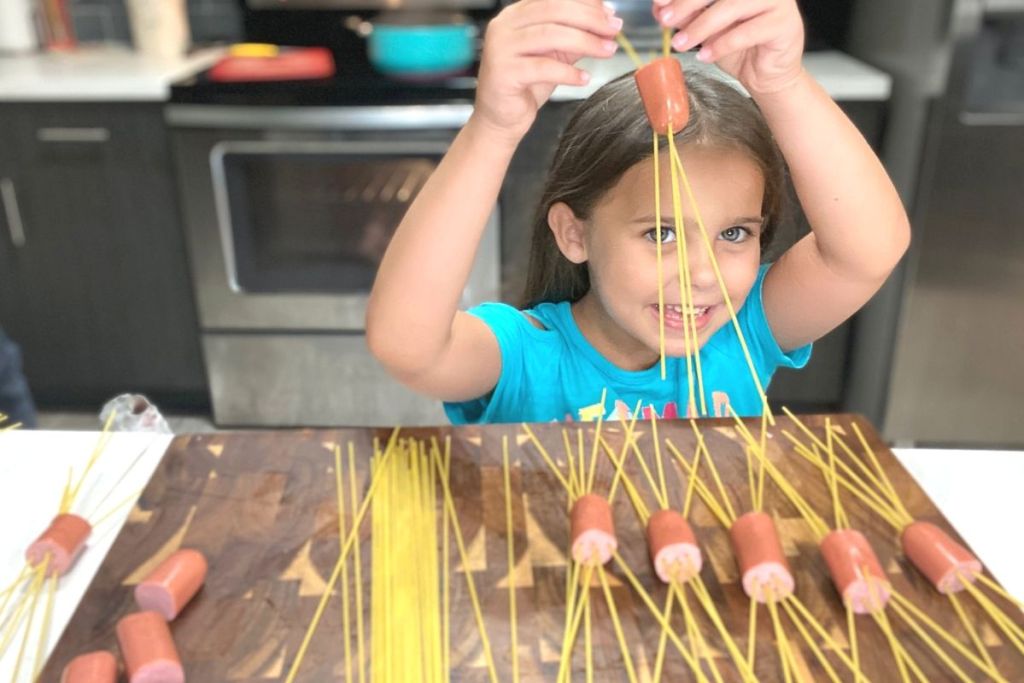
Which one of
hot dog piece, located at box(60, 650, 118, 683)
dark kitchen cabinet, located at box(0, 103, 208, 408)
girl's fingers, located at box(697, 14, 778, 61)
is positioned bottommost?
dark kitchen cabinet, located at box(0, 103, 208, 408)

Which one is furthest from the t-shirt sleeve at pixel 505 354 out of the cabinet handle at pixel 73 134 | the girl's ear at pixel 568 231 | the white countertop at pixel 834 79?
the cabinet handle at pixel 73 134

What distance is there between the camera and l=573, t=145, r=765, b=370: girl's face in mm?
1017

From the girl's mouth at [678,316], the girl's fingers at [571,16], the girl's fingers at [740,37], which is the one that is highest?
the girl's fingers at [571,16]

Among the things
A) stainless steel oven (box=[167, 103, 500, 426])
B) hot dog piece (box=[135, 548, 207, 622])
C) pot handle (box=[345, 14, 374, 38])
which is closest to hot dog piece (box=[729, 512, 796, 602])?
hot dog piece (box=[135, 548, 207, 622])

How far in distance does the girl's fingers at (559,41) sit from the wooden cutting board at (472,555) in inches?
14.5

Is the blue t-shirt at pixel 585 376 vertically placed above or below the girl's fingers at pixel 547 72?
below

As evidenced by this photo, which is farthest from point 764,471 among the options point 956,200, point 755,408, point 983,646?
point 956,200

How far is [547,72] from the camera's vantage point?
787 millimetres

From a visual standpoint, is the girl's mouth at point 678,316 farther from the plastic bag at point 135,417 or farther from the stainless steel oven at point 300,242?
the stainless steel oven at point 300,242

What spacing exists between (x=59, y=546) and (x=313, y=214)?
167cm

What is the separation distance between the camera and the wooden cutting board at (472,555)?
667 millimetres

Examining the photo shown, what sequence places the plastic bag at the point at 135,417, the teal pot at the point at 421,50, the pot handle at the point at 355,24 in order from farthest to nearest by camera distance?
the pot handle at the point at 355,24 < the teal pot at the point at 421,50 < the plastic bag at the point at 135,417

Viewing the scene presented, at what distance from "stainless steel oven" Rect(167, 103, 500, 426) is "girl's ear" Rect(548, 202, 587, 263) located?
41.9 inches

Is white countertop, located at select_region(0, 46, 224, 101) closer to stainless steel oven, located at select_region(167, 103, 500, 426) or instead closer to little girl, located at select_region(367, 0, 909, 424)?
stainless steel oven, located at select_region(167, 103, 500, 426)
